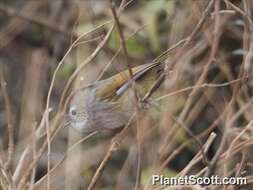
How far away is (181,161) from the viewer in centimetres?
339

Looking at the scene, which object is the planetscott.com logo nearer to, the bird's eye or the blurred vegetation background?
the bird's eye

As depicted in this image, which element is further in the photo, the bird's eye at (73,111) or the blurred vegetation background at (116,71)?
the blurred vegetation background at (116,71)

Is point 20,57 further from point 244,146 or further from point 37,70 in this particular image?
point 244,146

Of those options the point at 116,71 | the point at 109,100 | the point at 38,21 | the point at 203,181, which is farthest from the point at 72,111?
the point at 38,21

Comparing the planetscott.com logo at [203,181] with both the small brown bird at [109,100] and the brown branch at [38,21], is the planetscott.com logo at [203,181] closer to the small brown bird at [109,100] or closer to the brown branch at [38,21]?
the small brown bird at [109,100]

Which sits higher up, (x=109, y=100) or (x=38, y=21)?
(x=38, y=21)

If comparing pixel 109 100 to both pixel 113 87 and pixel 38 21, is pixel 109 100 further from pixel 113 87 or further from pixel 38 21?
pixel 38 21

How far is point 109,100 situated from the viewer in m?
1.99

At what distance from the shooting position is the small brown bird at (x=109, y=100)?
1884mm

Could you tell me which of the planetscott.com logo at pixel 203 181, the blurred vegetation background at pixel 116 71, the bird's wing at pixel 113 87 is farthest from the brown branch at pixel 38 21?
the planetscott.com logo at pixel 203 181

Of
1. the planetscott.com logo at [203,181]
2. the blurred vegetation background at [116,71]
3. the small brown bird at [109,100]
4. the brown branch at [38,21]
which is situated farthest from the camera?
the brown branch at [38,21]

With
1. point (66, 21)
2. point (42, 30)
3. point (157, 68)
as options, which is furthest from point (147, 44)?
point (157, 68)

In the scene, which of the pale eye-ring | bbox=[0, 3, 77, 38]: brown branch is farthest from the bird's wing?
bbox=[0, 3, 77, 38]: brown branch

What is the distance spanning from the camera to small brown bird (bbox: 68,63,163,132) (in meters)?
1.88
